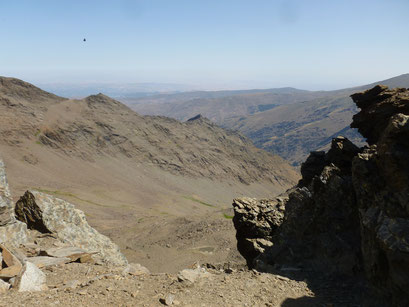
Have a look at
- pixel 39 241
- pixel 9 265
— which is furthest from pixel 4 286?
pixel 39 241

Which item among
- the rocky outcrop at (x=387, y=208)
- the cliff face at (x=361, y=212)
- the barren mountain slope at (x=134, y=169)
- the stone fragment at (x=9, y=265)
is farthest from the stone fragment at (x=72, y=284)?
the barren mountain slope at (x=134, y=169)

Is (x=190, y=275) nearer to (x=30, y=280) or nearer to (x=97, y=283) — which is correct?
(x=97, y=283)

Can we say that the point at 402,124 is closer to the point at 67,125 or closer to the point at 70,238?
the point at 70,238

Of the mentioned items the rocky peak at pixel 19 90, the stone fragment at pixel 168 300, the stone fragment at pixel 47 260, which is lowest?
the stone fragment at pixel 47 260

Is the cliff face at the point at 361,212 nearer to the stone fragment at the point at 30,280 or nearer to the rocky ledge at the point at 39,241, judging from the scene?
the rocky ledge at the point at 39,241

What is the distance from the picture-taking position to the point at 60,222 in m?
21.6

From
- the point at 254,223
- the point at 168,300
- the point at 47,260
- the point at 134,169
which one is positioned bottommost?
the point at 134,169

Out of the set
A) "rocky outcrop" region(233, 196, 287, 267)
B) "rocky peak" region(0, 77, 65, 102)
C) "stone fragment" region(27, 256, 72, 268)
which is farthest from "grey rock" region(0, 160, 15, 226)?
"rocky peak" region(0, 77, 65, 102)

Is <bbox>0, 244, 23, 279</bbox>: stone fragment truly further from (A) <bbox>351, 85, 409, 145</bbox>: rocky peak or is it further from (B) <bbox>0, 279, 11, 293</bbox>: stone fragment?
(A) <bbox>351, 85, 409, 145</bbox>: rocky peak

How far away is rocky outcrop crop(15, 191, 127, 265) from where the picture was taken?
2078 cm

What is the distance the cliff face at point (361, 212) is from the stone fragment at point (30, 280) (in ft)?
38.4

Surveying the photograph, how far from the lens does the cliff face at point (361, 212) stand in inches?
471

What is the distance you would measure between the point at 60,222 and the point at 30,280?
10.1m

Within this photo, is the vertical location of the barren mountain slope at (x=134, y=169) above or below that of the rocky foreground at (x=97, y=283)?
below
